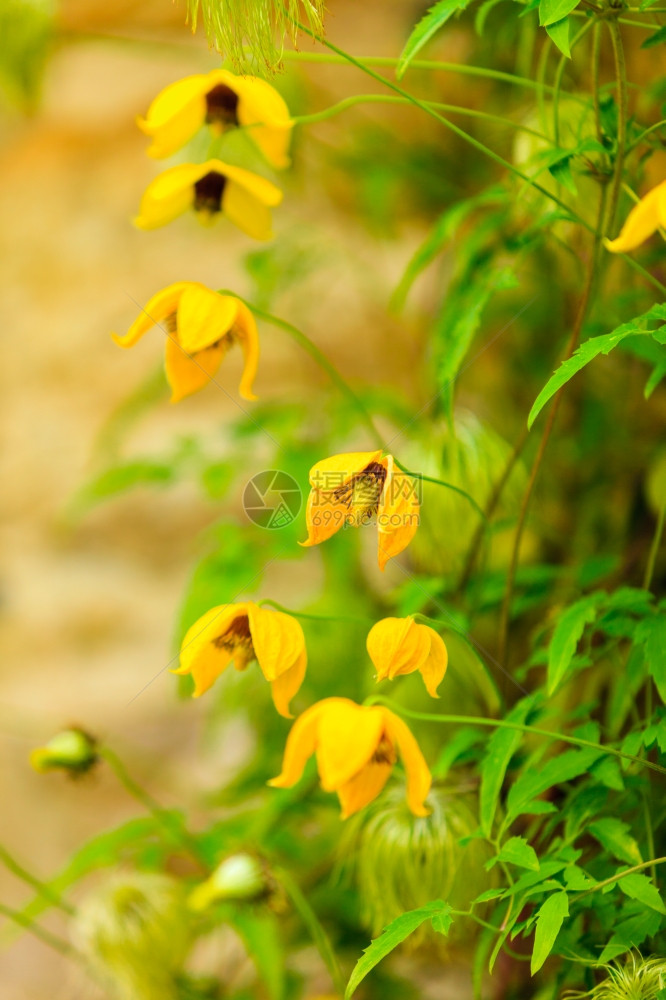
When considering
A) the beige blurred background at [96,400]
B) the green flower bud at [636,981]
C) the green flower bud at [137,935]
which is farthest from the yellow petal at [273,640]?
the beige blurred background at [96,400]

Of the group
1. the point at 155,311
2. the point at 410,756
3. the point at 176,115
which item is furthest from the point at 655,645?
the point at 176,115

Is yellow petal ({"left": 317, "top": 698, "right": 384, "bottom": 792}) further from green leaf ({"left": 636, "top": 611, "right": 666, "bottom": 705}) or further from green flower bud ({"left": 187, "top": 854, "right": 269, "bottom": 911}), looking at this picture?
green flower bud ({"left": 187, "top": 854, "right": 269, "bottom": 911})

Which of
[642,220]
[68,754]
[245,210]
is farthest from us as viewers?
[68,754]

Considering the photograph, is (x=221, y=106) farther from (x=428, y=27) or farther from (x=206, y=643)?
(x=206, y=643)

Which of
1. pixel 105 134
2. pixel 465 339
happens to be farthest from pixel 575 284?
pixel 105 134

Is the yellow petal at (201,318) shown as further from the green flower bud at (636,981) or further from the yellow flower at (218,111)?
the green flower bud at (636,981)

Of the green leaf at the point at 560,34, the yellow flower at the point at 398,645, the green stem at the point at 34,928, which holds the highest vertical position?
the green leaf at the point at 560,34

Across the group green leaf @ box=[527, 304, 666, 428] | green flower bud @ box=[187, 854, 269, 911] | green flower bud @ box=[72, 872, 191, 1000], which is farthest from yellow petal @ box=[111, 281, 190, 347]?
green flower bud @ box=[72, 872, 191, 1000]
